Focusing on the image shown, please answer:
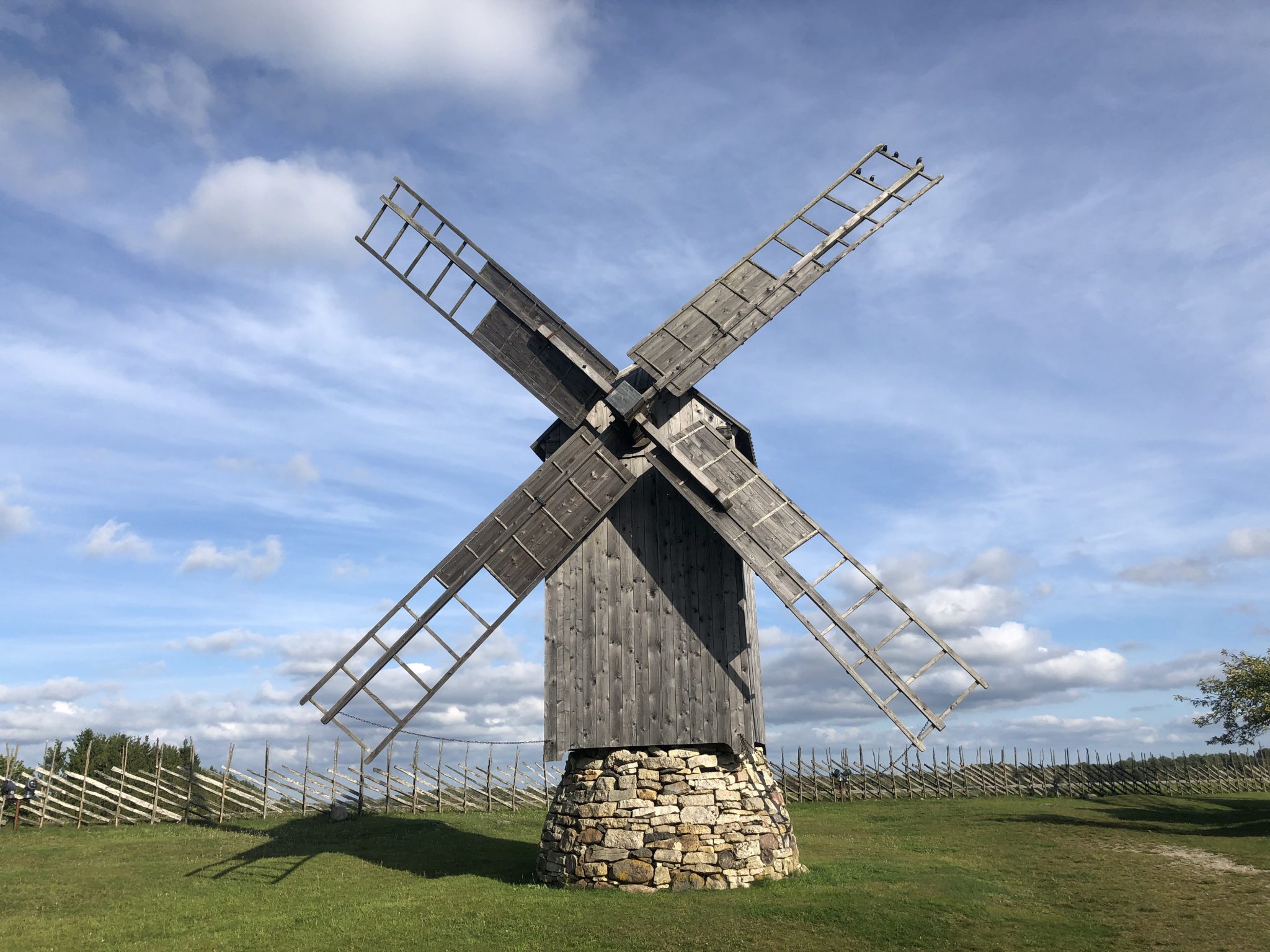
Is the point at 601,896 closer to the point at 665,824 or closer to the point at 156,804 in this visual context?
the point at 665,824

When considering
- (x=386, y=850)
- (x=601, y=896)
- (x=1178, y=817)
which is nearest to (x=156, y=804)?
(x=386, y=850)

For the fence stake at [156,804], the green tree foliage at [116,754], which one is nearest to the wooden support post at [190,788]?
the fence stake at [156,804]

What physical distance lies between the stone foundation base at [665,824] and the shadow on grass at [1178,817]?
16.0 meters

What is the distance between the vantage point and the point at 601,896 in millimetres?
14227

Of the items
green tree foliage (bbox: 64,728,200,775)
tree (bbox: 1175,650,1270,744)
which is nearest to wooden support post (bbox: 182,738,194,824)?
green tree foliage (bbox: 64,728,200,775)

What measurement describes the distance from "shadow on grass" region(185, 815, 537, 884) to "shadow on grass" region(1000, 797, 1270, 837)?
16.4 m

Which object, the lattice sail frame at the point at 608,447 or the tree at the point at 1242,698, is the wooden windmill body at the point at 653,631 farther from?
the tree at the point at 1242,698

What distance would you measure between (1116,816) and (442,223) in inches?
1101

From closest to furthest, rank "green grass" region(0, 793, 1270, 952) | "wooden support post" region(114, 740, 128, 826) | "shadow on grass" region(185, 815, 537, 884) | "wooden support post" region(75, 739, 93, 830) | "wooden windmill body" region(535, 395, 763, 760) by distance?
1. "green grass" region(0, 793, 1270, 952)
2. "wooden windmill body" region(535, 395, 763, 760)
3. "shadow on grass" region(185, 815, 537, 884)
4. "wooden support post" region(75, 739, 93, 830)
5. "wooden support post" region(114, 740, 128, 826)

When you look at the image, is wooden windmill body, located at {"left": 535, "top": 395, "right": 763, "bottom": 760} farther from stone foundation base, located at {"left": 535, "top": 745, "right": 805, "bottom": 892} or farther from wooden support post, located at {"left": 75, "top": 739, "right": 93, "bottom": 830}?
wooden support post, located at {"left": 75, "top": 739, "right": 93, "bottom": 830}

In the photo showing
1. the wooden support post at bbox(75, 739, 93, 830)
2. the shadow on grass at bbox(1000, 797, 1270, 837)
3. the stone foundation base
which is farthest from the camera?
the wooden support post at bbox(75, 739, 93, 830)

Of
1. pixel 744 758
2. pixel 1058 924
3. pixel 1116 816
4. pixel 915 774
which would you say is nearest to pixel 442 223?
pixel 744 758

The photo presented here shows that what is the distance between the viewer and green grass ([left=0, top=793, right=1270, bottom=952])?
1270 cm

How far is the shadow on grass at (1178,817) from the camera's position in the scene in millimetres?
25766
